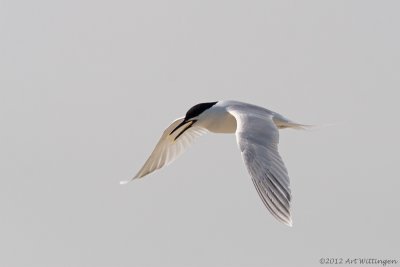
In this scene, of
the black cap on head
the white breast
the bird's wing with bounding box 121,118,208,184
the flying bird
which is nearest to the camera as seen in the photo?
the flying bird

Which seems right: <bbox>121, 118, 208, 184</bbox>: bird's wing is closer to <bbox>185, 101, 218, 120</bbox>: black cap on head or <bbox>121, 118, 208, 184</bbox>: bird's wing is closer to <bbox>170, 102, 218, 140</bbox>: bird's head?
<bbox>170, 102, 218, 140</bbox>: bird's head

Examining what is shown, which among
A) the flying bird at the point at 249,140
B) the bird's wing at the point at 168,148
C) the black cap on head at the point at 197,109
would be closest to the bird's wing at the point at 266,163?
the flying bird at the point at 249,140

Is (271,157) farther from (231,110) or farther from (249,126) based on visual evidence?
(231,110)

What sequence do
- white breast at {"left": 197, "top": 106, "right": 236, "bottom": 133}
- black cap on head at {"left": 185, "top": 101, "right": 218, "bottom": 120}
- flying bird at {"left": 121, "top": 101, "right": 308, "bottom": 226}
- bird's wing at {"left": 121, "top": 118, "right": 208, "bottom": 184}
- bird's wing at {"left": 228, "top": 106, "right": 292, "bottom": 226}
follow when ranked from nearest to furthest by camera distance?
bird's wing at {"left": 228, "top": 106, "right": 292, "bottom": 226}
flying bird at {"left": 121, "top": 101, "right": 308, "bottom": 226}
white breast at {"left": 197, "top": 106, "right": 236, "bottom": 133}
black cap on head at {"left": 185, "top": 101, "right": 218, "bottom": 120}
bird's wing at {"left": 121, "top": 118, "right": 208, "bottom": 184}

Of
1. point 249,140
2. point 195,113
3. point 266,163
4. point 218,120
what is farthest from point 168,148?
point 266,163

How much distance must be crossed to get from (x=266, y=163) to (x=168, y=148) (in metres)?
4.46

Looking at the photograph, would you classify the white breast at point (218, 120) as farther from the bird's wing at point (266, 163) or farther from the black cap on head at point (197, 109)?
the bird's wing at point (266, 163)

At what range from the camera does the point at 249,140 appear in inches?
442

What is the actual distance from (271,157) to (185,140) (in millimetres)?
4398

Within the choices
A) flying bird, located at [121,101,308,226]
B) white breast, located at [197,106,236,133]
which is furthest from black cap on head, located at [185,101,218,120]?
white breast, located at [197,106,236,133]

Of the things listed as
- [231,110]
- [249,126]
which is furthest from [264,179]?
[231,110]

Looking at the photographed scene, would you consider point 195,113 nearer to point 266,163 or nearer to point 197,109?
point 197,109

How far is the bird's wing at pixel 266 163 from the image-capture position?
33.3 ft

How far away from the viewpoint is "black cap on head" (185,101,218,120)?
13820 mm
